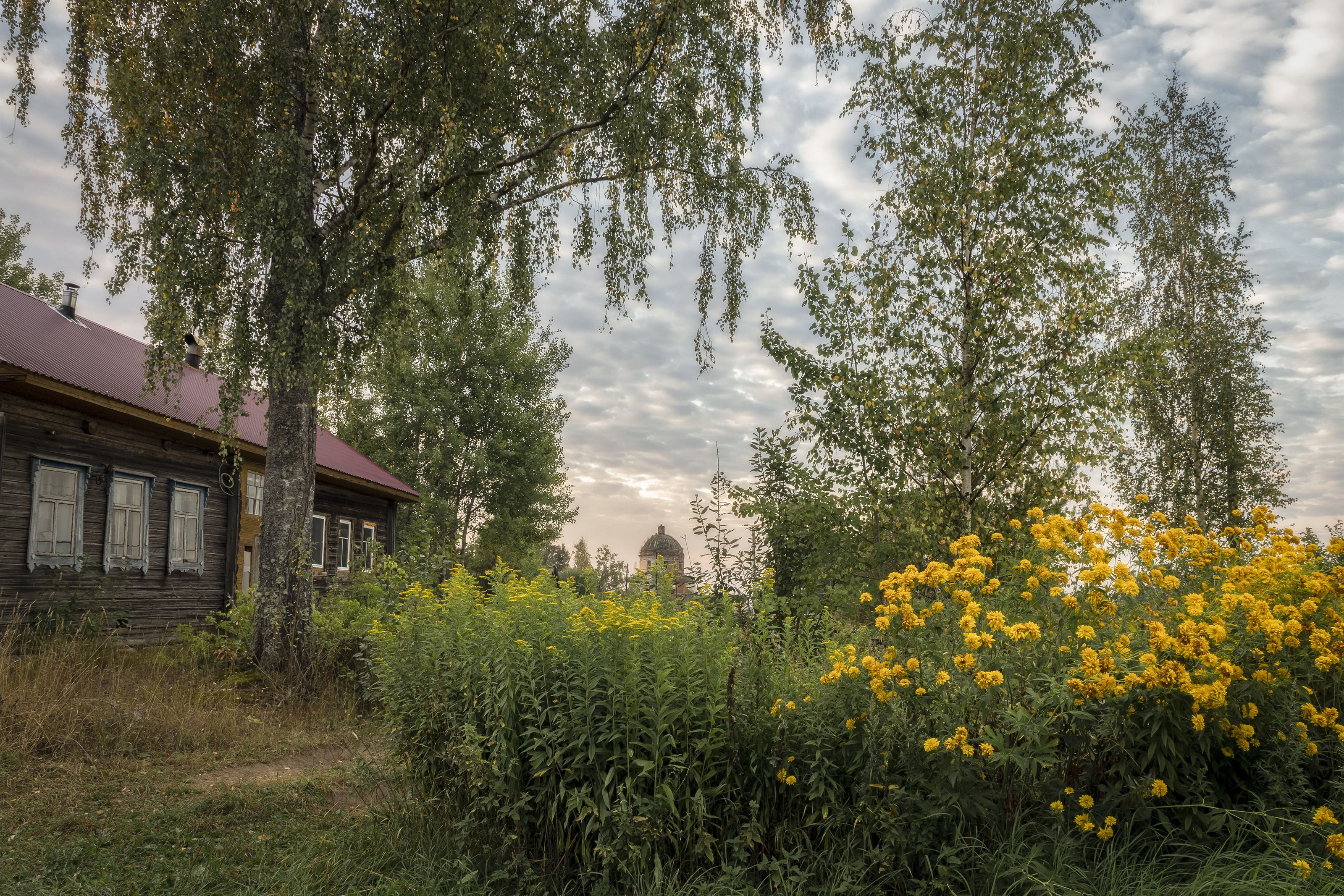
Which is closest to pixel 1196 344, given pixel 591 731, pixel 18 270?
pixel 591 731

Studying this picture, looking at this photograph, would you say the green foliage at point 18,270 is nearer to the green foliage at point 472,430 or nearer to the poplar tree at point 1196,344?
the green foliage at point 472,430

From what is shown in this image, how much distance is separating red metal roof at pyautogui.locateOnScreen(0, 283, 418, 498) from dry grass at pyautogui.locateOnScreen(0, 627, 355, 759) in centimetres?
302

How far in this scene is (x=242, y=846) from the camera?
5125 millimetres

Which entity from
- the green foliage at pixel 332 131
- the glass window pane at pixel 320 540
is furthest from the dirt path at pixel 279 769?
the glass window pane at pixel 320 540

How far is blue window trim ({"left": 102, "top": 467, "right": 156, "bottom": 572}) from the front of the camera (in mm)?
12258

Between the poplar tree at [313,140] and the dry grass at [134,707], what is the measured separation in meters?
0.80

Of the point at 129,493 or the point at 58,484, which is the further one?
the point at 129,493

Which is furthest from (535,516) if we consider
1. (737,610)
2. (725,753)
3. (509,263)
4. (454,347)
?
(725,753)

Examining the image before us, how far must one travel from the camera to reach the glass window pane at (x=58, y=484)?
11250mm

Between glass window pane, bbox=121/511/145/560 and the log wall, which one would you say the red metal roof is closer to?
the log wall

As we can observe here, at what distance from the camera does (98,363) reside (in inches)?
500

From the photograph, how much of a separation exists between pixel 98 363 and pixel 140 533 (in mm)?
2732

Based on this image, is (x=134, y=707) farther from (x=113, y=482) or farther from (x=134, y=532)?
(x=134, y=532)

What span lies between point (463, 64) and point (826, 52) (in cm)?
476
